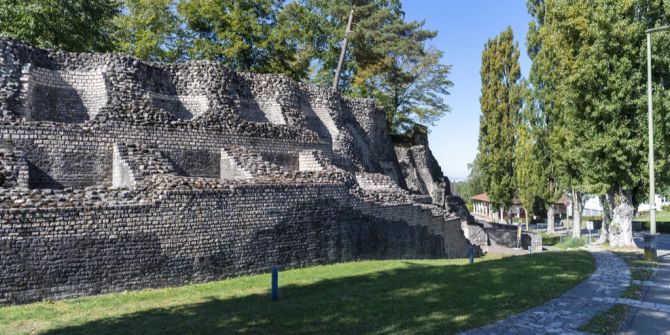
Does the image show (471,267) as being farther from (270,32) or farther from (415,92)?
(415,92)

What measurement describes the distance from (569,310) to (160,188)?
355 inches

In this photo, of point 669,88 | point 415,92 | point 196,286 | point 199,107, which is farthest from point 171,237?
point 415,92

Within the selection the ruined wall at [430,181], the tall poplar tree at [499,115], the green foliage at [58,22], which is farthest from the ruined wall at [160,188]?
the tall poplar tree at [499,115]

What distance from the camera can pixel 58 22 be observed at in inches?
931

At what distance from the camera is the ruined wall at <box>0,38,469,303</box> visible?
9.97 m

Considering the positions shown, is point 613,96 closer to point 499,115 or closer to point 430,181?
point 430,181

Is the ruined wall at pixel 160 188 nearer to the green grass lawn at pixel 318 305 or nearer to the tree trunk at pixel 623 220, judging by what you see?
the green grass lawn at pixel 318 305

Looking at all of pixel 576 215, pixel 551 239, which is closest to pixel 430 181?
pixel 551 239

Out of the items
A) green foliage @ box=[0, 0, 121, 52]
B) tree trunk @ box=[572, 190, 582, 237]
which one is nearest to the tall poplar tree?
tree trunk @ box=[572, 190, 582, 237]

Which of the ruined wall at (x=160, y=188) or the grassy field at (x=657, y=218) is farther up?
the ruined wall at (x=160, y=188)

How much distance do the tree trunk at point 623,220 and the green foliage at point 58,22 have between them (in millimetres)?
26146

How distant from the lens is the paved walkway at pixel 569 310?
23.3 ft

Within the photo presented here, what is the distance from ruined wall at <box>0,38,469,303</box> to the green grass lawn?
81 cm

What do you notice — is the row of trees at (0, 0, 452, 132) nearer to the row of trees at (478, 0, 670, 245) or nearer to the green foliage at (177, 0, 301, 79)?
the green foliage at (177, 0, 301, 79)
